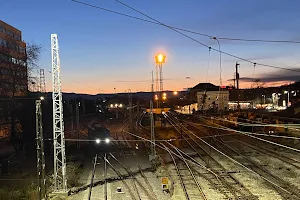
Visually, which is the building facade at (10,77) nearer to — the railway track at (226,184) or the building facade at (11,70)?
the building facade at (11,70)

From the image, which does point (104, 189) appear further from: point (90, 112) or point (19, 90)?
point (90, 112)

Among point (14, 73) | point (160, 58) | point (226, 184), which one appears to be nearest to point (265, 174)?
point (226, 184)

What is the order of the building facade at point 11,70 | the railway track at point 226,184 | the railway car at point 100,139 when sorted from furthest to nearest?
the building facade at point 11,70, the railway car at point 100,139, the railway track at point 226,184

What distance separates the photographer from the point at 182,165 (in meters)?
24.2

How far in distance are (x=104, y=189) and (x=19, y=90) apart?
844 inches

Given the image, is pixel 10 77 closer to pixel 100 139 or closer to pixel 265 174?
pixel 100 139

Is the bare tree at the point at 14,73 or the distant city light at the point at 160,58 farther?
the bare tree at the point at 14,73

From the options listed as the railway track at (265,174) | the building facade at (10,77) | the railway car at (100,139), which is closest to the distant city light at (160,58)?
the railway track at (265,174)

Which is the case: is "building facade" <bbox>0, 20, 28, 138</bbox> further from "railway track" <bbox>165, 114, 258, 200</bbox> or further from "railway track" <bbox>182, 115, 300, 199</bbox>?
"railway track" <bbox>182, 115, 300, 199</bbox>

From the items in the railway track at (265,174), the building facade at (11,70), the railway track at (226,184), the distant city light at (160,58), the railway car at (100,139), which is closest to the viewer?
the distant city light at (160,58)

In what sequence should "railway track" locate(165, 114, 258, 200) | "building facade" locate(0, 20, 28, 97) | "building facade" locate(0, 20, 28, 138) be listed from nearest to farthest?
"railway track" locate(165, 114, 258, 200)
"building facade" locate(0, 20, 28, 138)
"building facade" locate(0, 20, 28, 97)

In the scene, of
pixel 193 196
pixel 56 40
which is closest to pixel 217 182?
pixel 193 196

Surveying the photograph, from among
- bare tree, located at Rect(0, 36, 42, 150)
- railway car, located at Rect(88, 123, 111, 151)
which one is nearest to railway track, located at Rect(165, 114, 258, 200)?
railway car, located at Rect(88, 123, 111, 151)

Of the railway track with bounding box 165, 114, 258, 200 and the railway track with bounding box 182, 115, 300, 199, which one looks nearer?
the railway track with bounding box 165, 114, 258, 200
